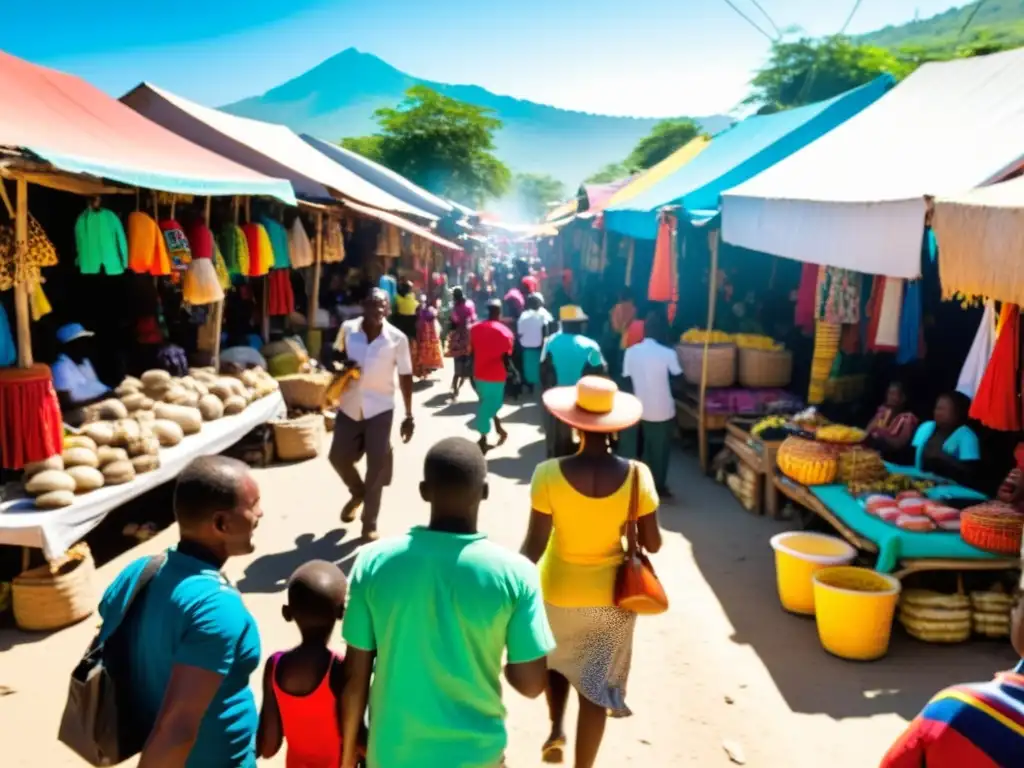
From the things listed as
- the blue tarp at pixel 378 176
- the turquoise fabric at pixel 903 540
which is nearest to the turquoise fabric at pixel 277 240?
the turquoise fabric at pixel 903 540

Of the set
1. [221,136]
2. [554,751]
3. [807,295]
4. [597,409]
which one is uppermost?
[221,136]

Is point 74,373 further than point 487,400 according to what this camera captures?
No

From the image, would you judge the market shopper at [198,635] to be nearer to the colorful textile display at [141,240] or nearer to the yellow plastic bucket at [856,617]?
the yellow plastic bucket at [856,617]

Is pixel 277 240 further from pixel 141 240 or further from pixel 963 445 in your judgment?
pixel 963 445

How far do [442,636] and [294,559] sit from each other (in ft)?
15.6

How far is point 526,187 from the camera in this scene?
115 metres

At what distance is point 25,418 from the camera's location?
6102 mm

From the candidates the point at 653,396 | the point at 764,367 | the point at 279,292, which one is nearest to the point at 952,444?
the point at 653,396

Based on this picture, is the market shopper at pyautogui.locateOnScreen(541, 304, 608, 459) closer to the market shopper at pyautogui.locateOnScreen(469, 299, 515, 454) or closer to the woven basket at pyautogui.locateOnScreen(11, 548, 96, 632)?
the market shopper at pyautogui.locateOnScreen(469, 299, 515, 454)

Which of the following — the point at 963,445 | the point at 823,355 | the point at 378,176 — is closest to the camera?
the point at 963,445

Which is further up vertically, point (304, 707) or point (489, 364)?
point (489, 364)

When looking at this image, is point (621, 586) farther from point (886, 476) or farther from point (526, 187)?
point (526, 187)

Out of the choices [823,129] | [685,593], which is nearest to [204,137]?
[823,129]

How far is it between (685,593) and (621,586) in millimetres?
3016
